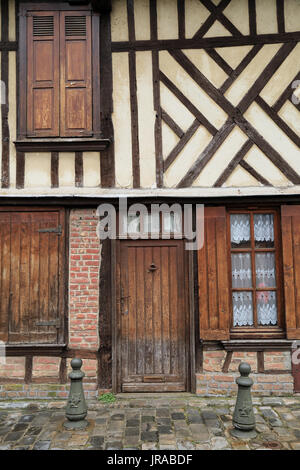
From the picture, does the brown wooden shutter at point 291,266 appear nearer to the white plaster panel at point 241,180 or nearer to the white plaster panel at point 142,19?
the white plaster panel at point 241,180

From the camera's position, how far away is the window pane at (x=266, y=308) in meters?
5.16

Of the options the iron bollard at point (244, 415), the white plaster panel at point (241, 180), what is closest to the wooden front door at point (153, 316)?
the white plaster panel at point (241, 180)

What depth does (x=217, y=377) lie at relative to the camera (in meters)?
4.99

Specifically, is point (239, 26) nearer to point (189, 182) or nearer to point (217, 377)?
point (189, 182)

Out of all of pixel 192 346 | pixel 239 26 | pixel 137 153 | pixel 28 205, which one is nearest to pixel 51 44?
pixel 137 153

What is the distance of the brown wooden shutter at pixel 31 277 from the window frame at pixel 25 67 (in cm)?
120

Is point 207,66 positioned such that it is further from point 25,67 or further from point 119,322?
point 119,322

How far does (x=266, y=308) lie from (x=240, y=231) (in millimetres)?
1153

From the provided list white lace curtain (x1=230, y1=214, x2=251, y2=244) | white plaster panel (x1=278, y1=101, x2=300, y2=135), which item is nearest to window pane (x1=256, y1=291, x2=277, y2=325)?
white lace curtain (x1=230, y1=214, x2=251, y2=244)

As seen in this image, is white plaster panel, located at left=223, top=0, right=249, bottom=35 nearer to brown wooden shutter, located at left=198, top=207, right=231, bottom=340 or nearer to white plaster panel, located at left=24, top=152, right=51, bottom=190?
brown wooden shutter, located at left=198, top=207, right=231, bottom=340

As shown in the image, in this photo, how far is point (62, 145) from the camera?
17.0ft

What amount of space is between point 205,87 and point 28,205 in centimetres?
306

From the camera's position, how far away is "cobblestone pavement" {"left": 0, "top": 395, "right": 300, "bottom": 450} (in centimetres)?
366

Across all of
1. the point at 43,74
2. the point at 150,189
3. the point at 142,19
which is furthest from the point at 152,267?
the point at 142,19
